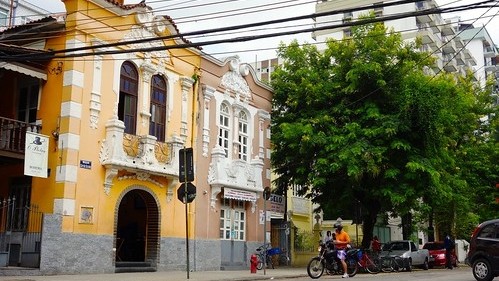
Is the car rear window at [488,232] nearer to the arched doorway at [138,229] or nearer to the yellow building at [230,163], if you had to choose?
the yellow building at [230,163]

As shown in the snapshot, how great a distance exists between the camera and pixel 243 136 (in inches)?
1038

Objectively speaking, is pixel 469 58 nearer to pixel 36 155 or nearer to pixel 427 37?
pixel 427 37

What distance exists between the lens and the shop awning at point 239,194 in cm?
2400

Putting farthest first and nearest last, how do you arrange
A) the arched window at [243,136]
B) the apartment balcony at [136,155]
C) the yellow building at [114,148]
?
the arched window at [243,136]
the apartment balcony at [136,155]
the yellow building at [114,148]

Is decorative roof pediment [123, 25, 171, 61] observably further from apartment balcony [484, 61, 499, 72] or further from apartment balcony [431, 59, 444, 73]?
apartment balcony [484, 61, 499, 72]

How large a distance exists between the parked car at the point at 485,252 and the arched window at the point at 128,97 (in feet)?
39.4

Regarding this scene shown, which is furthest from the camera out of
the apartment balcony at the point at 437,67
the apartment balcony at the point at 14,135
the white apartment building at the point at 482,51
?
the white apartment building at the point at 482,51

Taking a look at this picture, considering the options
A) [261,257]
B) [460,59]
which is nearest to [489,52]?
[460,59]

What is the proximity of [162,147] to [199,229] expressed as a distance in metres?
3.86

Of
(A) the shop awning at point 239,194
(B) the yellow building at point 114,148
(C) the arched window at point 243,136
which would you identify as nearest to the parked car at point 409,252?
(A) the shop awning at point 239,194

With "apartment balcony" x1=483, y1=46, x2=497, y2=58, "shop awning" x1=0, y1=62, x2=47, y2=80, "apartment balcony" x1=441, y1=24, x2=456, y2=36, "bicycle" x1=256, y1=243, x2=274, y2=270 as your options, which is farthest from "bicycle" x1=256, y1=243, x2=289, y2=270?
"apartment balcony" x1=483, y1=46, x2=497, y2=58

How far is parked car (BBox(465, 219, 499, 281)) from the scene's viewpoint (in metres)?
15.7

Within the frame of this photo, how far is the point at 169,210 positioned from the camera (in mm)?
21766

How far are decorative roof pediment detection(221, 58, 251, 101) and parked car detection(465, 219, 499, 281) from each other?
12.7 m
